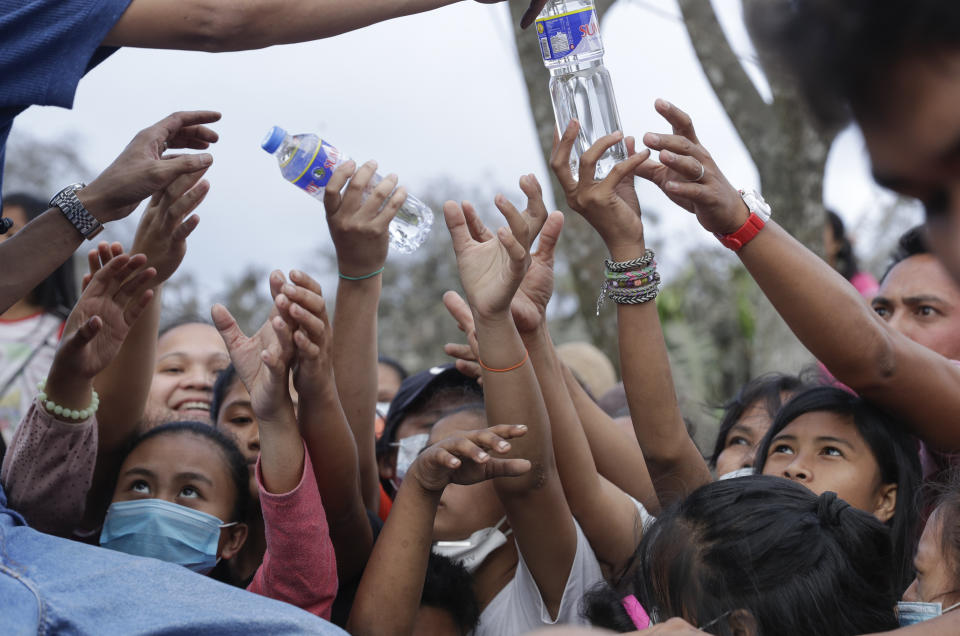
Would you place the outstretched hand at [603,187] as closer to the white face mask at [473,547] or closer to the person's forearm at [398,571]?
the person's forearm at [398,571]

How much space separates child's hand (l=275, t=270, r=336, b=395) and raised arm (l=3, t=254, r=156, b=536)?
54 cm

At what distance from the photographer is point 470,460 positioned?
2.33 meters

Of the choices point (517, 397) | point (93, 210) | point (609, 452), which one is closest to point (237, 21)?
point (93, 210)

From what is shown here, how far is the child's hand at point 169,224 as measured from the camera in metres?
2.79

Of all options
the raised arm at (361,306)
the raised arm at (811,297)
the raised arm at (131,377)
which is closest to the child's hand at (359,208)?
the raised arm at (361,306)

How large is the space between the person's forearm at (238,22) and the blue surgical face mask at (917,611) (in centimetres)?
191

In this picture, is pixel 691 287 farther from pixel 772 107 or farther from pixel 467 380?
pixel 467 380

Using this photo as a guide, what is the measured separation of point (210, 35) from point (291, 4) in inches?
8.2

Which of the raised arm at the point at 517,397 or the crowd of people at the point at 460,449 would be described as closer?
the crowd of people at the point at 460,449

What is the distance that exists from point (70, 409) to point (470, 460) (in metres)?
1.23

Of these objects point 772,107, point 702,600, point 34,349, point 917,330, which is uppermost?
point 772,107

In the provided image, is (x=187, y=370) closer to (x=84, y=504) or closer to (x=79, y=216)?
(x=84, y=504)

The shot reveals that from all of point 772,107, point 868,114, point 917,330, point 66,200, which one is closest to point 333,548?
point 66,200

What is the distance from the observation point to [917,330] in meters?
3.27
